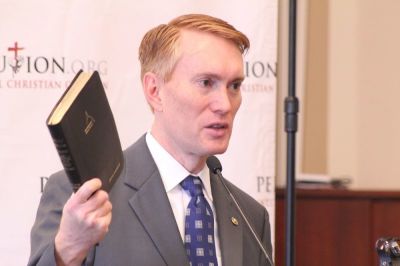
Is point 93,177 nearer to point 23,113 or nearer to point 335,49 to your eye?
point 23,113

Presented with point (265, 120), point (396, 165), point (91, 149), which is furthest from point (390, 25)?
point (91, 149)

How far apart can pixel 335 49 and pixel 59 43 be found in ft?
4.53

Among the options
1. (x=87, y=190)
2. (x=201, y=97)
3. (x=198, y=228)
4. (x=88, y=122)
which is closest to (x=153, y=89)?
(x=201, y=97)

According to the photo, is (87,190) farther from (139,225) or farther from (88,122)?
(139,225)

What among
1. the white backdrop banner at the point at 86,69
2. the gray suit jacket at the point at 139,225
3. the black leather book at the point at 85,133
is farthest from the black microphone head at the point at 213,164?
the white backdrop banner at the point at 86,69

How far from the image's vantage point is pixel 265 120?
3.26 m

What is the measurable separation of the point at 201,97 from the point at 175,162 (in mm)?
191

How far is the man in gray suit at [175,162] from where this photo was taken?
1.91 meters

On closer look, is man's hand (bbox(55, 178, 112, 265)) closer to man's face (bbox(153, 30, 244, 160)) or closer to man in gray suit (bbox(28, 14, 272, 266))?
man in gray suit (bbox(28, 14, 272, 266))

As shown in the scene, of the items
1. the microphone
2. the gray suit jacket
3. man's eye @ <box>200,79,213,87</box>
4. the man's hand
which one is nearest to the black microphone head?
the microphone

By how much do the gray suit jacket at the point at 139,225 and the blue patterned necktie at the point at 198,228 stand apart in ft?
0.11

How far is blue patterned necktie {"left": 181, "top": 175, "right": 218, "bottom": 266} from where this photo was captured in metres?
1.97

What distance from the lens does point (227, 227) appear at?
2.08m

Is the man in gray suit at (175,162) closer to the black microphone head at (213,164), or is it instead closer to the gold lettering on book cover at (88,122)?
the black microphone head at (213,164)
